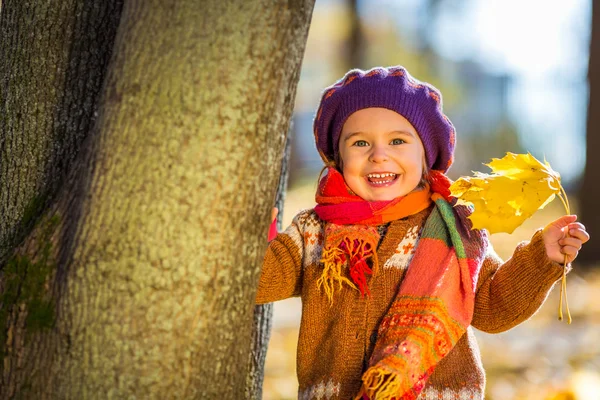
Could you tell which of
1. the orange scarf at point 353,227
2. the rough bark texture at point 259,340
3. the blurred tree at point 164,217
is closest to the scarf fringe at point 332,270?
the orange scarf at point 353,227

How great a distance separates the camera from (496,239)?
1073 cm

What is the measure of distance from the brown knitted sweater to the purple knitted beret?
11.0 inches

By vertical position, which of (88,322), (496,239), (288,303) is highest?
(496,239)

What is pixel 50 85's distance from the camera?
221cm

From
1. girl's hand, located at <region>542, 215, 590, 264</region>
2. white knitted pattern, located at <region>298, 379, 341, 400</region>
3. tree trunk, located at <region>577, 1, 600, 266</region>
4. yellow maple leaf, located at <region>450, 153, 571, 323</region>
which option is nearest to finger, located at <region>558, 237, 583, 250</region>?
girl's hand, located at <region>542, 215, 590, 264</region>

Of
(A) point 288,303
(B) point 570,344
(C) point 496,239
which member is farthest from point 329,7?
(B) point 570,344

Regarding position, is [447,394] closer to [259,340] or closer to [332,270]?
[332,270]

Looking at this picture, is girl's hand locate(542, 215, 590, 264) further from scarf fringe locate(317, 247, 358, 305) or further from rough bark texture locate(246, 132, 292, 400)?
rough bark texture locate(246, 132, 292, 400)

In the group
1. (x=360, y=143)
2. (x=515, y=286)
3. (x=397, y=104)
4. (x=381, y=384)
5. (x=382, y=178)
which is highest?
(x=397, y=104)

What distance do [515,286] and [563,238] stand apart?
23 cm

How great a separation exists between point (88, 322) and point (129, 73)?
61 centimetres

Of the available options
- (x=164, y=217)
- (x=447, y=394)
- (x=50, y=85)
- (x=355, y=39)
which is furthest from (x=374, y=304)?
(x=355, y=39)

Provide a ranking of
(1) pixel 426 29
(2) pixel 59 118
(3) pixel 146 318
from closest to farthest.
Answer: (3) pixel 146 318, (2) pixel 59 118, (1) pixel 426 29

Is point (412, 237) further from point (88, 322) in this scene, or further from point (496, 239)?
point (496, 239)
